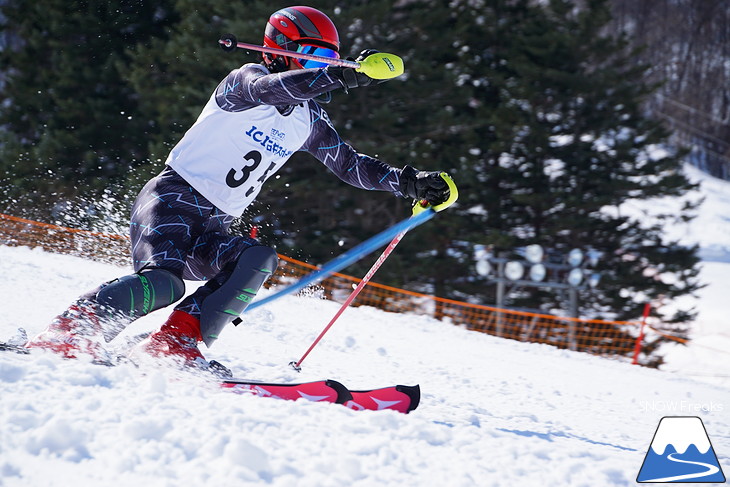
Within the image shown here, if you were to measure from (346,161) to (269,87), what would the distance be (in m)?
0.81

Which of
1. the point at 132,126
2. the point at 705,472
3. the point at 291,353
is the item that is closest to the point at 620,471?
the point at 705,472

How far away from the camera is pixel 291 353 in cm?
408

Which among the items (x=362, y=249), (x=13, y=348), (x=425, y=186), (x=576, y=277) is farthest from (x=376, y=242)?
(x=576, y=277)

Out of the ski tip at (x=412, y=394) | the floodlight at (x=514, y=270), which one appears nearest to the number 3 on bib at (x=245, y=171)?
the ski tip at (x=412, y=394)

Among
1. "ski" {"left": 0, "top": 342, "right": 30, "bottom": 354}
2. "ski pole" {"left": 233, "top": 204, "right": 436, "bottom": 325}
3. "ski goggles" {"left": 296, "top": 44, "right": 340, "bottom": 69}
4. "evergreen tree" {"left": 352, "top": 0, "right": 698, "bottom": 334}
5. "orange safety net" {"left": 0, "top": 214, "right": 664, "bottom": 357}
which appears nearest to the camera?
"ski" {"left": 0, "top": 342, "right": 30, "bottom": 354}

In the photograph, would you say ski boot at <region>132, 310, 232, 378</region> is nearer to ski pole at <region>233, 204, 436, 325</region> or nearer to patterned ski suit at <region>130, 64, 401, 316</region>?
patterned ski suit at <region>130, 64, 401, 316</region>

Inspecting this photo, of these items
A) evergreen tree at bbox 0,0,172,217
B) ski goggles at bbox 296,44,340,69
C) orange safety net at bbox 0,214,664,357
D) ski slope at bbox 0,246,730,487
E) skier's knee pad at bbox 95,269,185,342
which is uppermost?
evergreen tree at bbox 0,0,172,217

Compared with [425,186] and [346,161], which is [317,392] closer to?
[425,186]

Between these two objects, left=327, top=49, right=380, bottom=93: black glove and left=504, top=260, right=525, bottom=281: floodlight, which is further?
left=504, top=260, right=525, bottom=281: floodlight

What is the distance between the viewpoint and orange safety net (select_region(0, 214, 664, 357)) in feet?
30.8

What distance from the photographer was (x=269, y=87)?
106 inches

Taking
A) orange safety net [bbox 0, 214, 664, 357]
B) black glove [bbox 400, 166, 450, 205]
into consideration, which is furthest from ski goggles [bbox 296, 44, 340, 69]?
orange safety net [bbox 0, 214, 664, 357]

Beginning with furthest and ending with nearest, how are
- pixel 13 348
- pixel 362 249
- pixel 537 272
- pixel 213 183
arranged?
pixel 537 272, pixel 362 249, pixel 213 183, pixel 13 348

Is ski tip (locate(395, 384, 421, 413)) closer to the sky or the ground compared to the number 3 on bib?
closer to the ground
